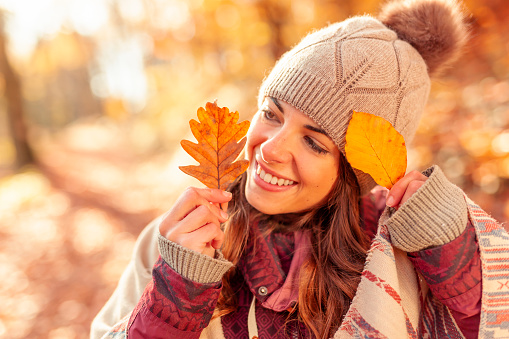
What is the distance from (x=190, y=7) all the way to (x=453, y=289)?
5.84 metres

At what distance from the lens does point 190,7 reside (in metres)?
5.87

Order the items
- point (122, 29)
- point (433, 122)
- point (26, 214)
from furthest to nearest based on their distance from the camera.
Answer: point (122, 29) < point (26, 214) < point (433, 122)

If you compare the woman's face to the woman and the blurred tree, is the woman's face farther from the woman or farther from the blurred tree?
the blurred tree

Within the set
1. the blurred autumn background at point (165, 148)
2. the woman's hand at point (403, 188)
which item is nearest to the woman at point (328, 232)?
the woman's hand at point (403, 188)

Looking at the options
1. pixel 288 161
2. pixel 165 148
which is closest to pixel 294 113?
pixel 288 161

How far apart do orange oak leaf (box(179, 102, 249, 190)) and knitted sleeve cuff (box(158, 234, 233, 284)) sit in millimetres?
281

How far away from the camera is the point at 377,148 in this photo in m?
A: 1.41

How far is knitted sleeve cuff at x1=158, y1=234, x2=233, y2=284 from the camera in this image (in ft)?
4.24

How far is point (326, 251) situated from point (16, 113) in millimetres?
10934

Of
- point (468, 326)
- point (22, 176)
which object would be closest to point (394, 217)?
point (468, 326)

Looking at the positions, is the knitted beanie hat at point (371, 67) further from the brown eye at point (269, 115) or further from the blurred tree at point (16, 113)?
the blurred tree at point (16, 113)

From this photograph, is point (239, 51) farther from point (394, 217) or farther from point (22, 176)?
point (22, 176)

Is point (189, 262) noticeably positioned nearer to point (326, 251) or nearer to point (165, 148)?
point (326, 251)

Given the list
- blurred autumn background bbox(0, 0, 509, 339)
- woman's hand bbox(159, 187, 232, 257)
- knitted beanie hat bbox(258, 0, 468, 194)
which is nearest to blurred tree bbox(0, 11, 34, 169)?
blurred autumn background bbox(0, 0, 509, 339)
